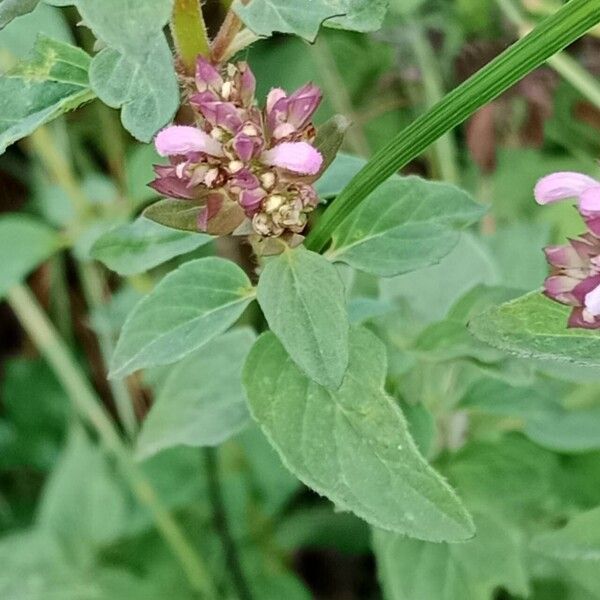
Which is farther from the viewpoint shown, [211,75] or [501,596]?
[501,596]

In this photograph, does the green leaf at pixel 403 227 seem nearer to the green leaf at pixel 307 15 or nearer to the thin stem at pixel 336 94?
the green leaf at pixel 307 15

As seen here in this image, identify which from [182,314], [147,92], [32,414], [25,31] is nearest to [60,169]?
[25,31]

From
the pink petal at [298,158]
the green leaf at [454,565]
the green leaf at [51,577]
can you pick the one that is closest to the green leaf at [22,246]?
the green leaf at [51,577]

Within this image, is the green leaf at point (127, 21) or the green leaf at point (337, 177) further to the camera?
the green leaf at point (337, 177)

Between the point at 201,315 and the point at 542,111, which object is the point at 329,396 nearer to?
the point at 201,315

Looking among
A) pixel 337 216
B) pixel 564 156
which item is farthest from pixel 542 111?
pixel 337 216
